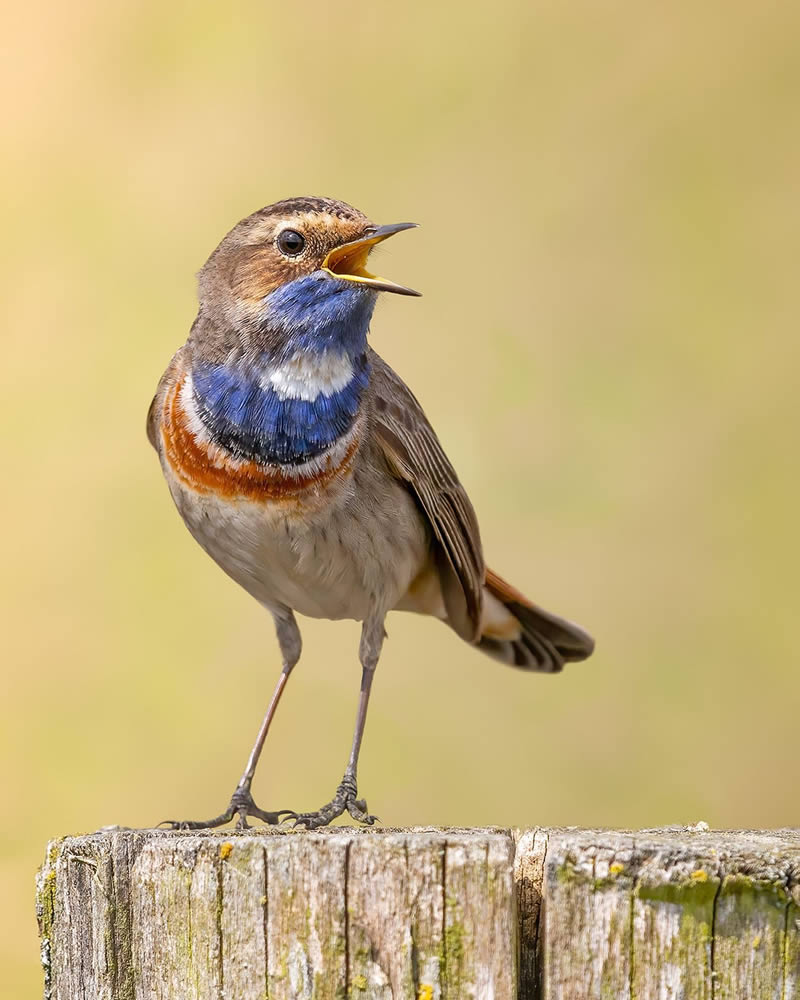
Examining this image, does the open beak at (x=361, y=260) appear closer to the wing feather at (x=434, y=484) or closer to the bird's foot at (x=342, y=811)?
the wing feather at (x=434, y=484)

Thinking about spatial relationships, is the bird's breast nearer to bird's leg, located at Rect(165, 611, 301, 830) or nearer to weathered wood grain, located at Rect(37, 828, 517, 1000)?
bird's leg, located at Rect(165, 611, 301, 830)

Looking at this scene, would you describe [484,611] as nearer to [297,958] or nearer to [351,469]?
[351,469]

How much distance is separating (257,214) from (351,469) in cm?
95

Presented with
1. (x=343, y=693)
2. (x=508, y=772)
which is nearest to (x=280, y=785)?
(x=343, y=693)

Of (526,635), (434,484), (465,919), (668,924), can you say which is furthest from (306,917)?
(526,635)

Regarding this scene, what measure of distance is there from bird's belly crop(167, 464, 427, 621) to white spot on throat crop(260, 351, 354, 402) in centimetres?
34

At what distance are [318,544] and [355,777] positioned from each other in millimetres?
824

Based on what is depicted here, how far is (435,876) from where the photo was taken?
2.80m

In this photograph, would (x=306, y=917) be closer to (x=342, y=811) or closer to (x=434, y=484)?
(x=342, y=811)

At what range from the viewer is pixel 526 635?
19.9ft

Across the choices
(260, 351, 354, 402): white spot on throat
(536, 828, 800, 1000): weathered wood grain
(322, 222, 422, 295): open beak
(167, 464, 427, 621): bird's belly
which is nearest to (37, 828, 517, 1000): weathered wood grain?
(536, 828, 800, 1000): weathered wood grain

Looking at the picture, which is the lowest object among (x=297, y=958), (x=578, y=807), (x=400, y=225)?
(x=297, y=958)

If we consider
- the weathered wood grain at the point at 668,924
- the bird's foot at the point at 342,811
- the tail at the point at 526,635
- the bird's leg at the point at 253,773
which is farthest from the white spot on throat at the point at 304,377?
the weathered wood grain at the point at 668,924

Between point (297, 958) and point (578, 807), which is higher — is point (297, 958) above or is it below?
below
